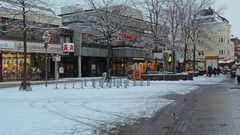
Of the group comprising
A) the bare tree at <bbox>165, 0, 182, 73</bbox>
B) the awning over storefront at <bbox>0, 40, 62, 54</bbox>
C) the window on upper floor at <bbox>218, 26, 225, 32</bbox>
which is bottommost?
the awning over storefront at <bbox>0, 40, 62, 54</bbox>

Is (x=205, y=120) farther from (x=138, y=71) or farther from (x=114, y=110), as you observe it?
(x=138, y=71)

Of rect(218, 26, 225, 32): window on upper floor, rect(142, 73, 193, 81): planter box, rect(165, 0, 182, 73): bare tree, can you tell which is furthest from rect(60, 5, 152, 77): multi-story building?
rect(218, 26, 225, 32): window on upper floor

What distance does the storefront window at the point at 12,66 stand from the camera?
1791 inches

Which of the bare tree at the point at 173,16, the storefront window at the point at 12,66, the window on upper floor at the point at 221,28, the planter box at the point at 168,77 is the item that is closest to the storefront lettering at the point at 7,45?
the storefront window at the point at 12,66

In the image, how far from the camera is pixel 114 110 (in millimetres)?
16625

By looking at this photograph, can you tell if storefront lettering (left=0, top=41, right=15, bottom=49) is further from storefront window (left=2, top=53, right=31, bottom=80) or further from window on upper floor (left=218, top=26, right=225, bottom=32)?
window on upper floor (left=218, top=26, right=225, bottom=32)

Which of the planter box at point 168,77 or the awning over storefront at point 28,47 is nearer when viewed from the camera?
the awning over storefront at point 28,47

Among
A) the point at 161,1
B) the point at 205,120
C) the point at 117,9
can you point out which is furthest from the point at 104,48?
the point at 205,120

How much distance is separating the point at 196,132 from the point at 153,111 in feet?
17.7

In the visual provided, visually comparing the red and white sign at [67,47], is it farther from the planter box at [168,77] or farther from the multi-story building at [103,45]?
the planter box at [168,77]

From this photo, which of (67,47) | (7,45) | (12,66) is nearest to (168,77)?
(67,47)

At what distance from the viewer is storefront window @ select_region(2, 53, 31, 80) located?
45.5 meters

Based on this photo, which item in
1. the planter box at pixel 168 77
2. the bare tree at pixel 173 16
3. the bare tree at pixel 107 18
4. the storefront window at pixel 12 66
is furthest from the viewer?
the bare tree at pixel 173 16

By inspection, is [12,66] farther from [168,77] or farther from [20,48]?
[168,77]
